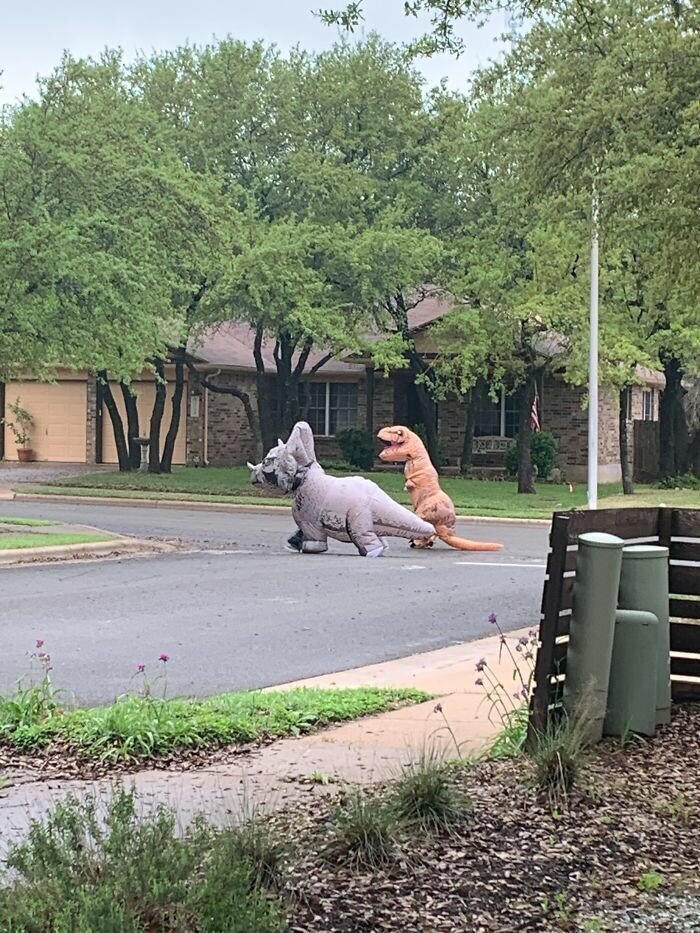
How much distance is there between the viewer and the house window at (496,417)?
3822cm

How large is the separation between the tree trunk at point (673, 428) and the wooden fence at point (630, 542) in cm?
2691

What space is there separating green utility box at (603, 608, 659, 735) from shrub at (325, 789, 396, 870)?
7.34 feet

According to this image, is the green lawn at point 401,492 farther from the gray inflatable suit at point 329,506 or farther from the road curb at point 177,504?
the gray inflatable suit at point 329,506

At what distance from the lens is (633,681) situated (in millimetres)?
Result: 6719

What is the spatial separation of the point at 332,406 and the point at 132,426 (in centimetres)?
706

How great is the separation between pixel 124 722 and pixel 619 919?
345 cm

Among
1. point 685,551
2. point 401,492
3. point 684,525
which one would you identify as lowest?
point 401,492

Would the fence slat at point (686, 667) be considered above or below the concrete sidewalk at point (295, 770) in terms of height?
above

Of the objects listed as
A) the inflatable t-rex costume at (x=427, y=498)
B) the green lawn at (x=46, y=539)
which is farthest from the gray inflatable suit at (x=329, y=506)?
the green lawn at (x=46, y=539)

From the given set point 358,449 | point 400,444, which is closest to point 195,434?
point 358,449

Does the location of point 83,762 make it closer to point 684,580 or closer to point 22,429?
point 684,580

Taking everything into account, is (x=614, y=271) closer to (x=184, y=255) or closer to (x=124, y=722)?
(x=184, y=255)

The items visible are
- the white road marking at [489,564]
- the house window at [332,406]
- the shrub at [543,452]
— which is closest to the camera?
the white road marking at [489,564]

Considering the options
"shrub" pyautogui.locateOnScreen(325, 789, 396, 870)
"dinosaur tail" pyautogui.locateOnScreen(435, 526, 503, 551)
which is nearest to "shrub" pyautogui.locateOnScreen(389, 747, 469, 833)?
"shrub" pyautogui.locateOnScreen(325, 789, 396, 870)
